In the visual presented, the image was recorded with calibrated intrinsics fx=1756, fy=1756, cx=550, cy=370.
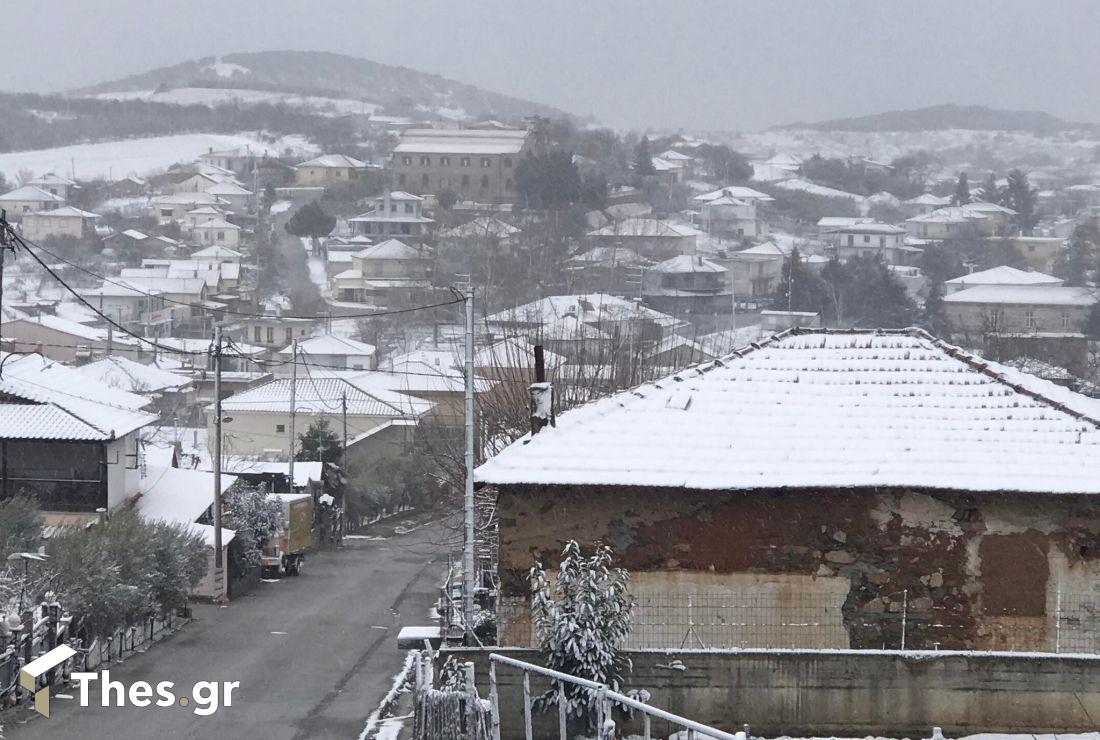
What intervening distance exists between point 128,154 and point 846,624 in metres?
168

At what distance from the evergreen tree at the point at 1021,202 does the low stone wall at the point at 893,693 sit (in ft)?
418

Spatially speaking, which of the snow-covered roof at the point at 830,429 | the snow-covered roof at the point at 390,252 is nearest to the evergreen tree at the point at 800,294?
the snow-covered roof at the point at 390,252

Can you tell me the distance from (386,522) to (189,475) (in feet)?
38.5

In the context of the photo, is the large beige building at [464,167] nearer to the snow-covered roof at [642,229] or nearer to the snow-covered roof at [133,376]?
the snow-covered roof at [642,229]

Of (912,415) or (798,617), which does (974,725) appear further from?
(912,415)

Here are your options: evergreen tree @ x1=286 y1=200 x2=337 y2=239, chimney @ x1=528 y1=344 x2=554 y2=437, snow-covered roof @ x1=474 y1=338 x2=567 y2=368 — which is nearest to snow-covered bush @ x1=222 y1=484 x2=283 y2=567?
snow-covered roof @ x1=474 y1=338 x2=567 y2=368

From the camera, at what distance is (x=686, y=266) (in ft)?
307

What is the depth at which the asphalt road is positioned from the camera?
16141 mm

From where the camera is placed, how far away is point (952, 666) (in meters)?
13.4

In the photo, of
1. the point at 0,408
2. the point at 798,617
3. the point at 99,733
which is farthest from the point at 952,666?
the point at 0,408

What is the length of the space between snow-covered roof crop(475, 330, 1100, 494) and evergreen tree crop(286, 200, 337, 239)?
98.1m

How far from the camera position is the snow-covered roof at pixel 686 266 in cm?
9262

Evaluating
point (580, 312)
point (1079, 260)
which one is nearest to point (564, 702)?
point (580, 312)

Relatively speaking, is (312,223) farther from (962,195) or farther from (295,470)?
(295,470)
